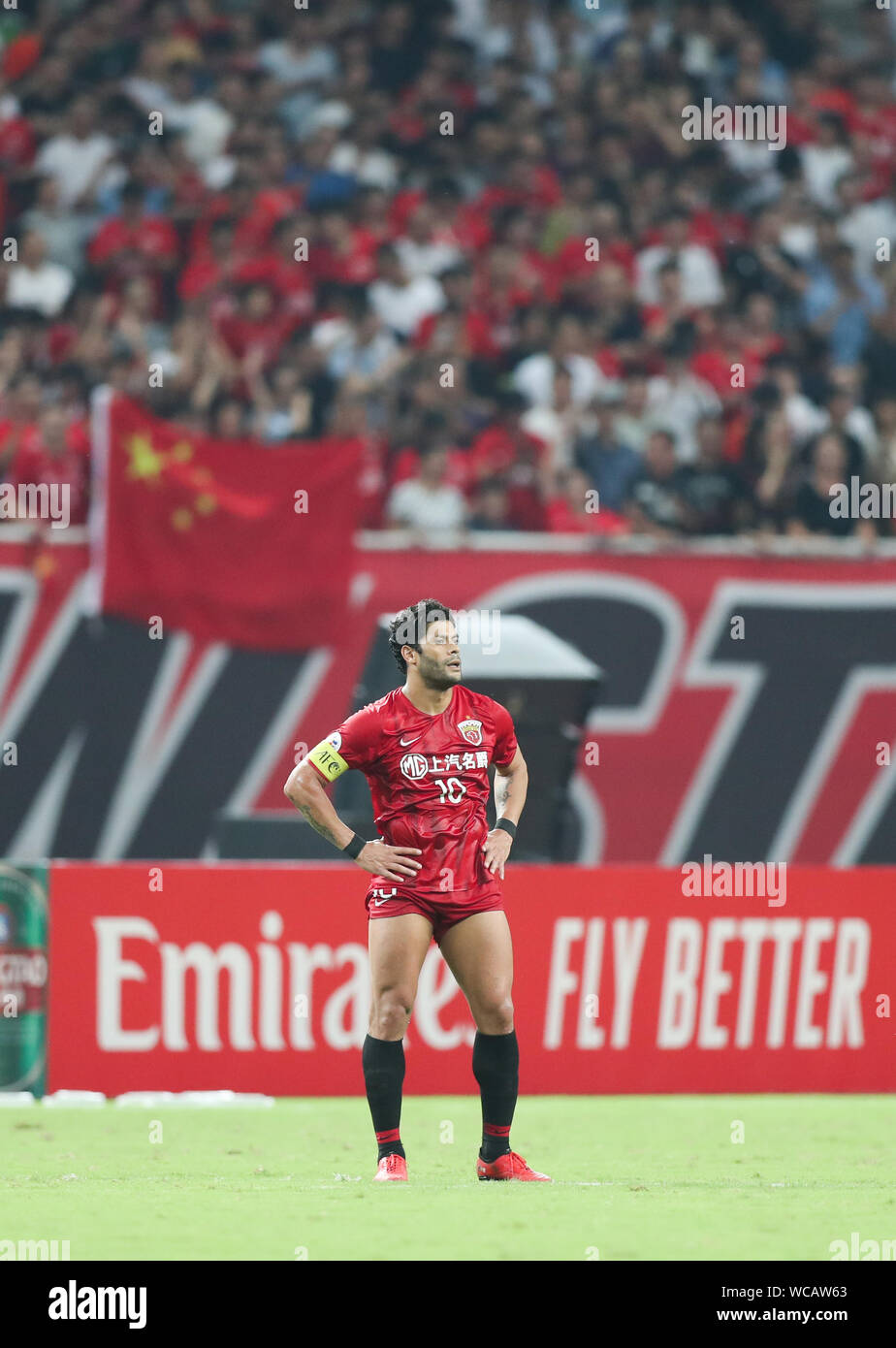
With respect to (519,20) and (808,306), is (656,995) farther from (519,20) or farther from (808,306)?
(519,20)

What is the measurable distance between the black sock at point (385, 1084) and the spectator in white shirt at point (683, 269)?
35.9ft

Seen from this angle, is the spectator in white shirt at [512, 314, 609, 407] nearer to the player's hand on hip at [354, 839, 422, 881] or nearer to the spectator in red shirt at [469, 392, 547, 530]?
the spectator in red shirt at [469, 392, 547, 530]

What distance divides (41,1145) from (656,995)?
4178mm

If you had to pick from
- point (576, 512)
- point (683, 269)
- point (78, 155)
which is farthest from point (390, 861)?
point (683, 269)

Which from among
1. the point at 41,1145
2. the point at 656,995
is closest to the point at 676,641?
the point at 656,995

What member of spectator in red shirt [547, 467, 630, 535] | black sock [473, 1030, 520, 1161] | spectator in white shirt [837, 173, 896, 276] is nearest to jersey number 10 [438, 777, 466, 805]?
black sock [473, 1030, 520, 1161]

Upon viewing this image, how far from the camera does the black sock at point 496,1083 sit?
326 inches

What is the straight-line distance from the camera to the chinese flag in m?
15.0

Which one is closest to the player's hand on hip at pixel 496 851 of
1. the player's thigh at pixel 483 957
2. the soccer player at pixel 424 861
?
the soccer player at pixel 424 861

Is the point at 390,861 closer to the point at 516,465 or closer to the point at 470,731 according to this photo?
the point at 470,731

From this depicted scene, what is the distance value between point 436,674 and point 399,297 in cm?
972

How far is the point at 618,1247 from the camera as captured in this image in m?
6.46

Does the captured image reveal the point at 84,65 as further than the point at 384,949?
Yes

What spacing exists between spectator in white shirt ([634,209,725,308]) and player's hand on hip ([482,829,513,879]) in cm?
1041
